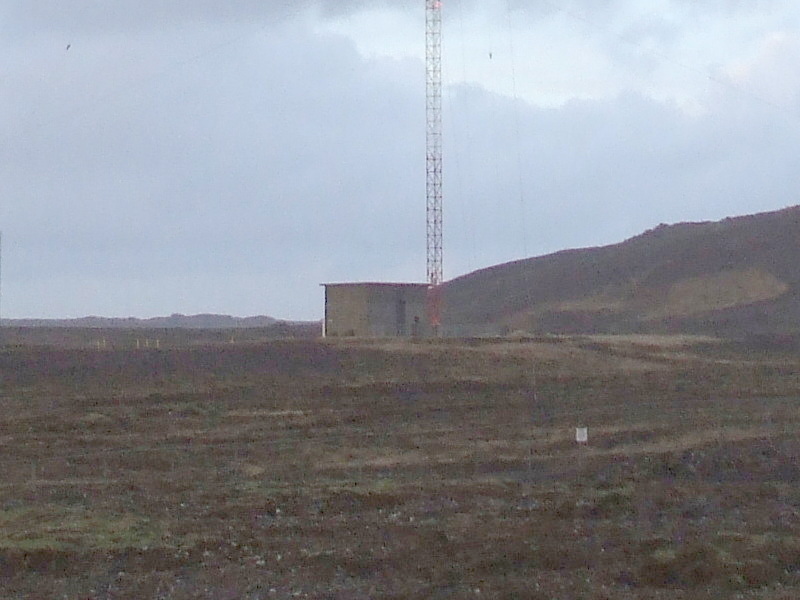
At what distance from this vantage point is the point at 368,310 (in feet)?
211

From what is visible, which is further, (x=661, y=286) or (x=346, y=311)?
(x=661, y=286)

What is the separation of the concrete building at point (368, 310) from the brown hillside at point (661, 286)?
17435mm

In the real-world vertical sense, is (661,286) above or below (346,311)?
above

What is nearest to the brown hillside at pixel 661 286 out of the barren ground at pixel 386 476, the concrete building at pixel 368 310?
the concrete building at pixel 368 310

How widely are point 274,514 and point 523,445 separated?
11071 mm

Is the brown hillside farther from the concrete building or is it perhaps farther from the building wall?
the building wall

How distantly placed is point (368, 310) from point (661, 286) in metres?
52.8

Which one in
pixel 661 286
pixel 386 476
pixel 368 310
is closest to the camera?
pixel 386 476

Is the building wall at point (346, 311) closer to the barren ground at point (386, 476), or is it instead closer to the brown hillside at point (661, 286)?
the barren ground at point (386, 476)

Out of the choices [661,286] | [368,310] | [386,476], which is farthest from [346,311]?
[661,286]

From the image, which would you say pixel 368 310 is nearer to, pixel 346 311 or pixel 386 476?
pixel 346 311

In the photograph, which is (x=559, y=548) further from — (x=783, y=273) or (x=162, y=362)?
(x=783, y=273)

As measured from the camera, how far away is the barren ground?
1279 cm

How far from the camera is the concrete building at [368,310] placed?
64.4 metres
